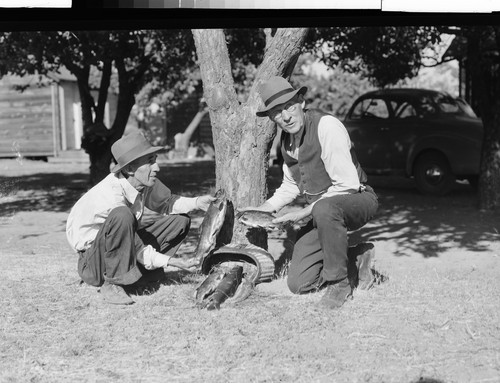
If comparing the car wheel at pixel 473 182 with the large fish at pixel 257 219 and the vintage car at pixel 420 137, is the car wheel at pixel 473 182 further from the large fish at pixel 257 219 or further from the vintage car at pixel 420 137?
the large fish at pixel 257 219

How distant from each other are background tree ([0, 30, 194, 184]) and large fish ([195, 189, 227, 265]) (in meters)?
4.69

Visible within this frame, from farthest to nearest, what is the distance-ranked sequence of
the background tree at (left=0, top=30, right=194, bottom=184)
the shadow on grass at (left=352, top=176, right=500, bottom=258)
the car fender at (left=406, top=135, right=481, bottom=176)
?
the car fender at (left=406, top=135, right=481, bottom=176) → the background tree at (left=0, top=30, right=194, bottom=184) → the shadow on grass at (left=352, top=176, right=500, bottom=258)

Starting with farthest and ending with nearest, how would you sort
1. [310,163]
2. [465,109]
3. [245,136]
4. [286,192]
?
[465,109], [245,136], [286,192], [310,163]

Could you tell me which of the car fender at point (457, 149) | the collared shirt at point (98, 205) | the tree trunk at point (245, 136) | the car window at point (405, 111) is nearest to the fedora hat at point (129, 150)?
the collared shirt at point (98, 205)

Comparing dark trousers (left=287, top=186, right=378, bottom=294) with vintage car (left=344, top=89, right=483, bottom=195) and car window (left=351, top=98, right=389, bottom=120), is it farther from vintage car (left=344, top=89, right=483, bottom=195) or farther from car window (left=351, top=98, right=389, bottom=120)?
car window (left=351, top=98, right=389, bottom=120)

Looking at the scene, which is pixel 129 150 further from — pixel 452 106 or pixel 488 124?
pixel 452 106

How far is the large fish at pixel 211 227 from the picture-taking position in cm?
467

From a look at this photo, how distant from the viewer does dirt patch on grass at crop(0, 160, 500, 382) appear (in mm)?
3385

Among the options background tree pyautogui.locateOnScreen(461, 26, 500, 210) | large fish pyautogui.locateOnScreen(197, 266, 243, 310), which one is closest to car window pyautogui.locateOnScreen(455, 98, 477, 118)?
background tree pyautogui.locateOnScreen(461, 26, 500, 210)

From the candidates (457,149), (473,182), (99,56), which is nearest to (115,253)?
(99,56)

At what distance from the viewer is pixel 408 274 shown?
534cm

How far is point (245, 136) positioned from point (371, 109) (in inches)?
229

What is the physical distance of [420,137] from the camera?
9.77m

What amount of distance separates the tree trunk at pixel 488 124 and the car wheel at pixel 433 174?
140 cm
